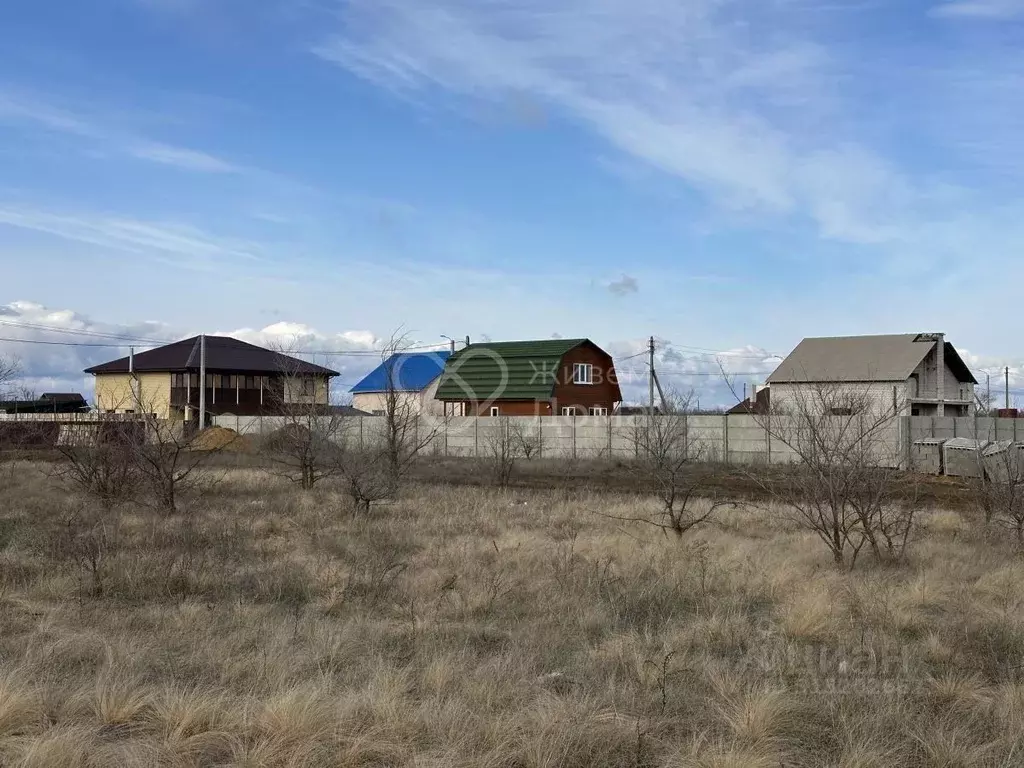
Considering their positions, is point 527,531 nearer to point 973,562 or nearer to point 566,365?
point 973,562

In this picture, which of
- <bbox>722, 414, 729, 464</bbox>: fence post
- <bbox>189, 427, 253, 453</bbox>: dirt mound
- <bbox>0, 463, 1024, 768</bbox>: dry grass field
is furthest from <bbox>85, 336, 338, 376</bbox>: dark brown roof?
<bbox>0, 463, 1024, 768</bbox>: dry grass field

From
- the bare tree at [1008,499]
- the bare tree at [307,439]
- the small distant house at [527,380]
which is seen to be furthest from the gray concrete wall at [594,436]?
the bare tree at [1008,499]

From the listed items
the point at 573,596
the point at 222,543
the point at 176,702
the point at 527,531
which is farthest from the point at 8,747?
the point at 527,531

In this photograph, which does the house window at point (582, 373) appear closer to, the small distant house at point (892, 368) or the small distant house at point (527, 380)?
the small distant house at point (527, 380)

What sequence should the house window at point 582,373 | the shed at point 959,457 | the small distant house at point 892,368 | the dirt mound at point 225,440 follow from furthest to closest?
the house window at point 582,373
the small distant house at point 892,368
the dirt mound at point 225,440
the shed at point 959,457

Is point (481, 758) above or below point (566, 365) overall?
below

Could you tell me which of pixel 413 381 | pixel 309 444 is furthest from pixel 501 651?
pixel 413 381

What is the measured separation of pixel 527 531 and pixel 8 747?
8889mm

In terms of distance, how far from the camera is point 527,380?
4072cm

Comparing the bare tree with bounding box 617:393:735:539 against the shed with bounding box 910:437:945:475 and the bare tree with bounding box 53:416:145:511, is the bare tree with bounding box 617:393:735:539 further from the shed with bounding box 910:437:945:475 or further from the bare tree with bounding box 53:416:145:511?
the bare tree with bounding box 53:416:145:511

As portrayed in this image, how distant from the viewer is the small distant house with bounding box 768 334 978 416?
37.3m

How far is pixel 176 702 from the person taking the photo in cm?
472

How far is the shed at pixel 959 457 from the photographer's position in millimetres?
25109

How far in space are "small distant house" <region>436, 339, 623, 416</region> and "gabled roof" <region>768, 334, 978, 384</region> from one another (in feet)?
29.2
